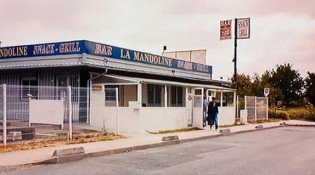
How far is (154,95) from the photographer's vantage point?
26562 millimetres

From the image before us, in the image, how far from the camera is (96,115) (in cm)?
1866

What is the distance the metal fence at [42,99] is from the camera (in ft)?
46.9

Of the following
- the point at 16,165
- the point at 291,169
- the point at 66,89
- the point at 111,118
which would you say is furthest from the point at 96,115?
the point at 291,169

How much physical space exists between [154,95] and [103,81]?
5.19 m

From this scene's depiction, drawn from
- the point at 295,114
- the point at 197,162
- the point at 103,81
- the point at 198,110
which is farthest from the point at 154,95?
the point at 295,114

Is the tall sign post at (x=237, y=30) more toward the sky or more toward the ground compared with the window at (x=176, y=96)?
more toward the sky

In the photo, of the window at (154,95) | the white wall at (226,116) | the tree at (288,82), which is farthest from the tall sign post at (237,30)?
the tree at (288,82)

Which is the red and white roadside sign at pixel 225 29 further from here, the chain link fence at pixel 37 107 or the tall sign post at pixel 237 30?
the chain link fence at pixel 37 107

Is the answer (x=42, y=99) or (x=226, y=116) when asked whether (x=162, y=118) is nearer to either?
(x=42, y=99)

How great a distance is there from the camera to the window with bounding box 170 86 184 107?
95.0 feet

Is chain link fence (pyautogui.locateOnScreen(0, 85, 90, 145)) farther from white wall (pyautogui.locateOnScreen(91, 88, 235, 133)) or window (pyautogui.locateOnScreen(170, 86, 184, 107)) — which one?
window (pyautogui.locateOnScreen(170, 86, 184, 107))

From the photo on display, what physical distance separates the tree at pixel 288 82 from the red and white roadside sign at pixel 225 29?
32.6m

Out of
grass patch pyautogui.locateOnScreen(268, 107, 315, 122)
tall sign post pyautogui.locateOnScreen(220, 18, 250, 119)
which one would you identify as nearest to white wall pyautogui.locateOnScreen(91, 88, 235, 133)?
tall sign post pyautogui.locateOnScreen(220, 18, 250, 119)

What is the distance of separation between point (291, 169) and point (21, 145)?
8.54m
